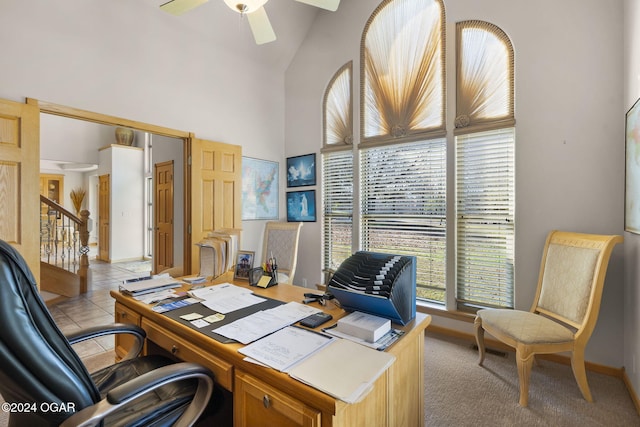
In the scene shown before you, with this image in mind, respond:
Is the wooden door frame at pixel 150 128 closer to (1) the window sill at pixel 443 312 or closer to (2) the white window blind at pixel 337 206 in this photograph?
(2) the white window blind at pixel 337 206

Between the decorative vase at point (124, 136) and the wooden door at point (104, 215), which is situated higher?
the decorative vase at point (124, 136)

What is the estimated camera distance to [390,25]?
3.41m

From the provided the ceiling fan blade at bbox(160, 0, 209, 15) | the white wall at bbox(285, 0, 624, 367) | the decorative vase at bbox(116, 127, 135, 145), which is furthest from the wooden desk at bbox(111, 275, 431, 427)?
the decorative vase at bbox(116, 127, 135, 145)

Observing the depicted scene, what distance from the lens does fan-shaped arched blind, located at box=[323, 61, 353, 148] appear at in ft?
12.4

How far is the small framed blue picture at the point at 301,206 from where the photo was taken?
13.6ft

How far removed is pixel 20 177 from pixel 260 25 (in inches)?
90.1

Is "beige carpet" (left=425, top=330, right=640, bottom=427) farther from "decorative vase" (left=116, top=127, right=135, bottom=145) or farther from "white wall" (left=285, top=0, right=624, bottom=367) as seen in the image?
"decorative vase" (left=116, top=127, right=135, bottom=145)

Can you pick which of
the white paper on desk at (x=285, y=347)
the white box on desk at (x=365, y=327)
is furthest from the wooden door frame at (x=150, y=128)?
the white box on desk at (x=365, y=327)

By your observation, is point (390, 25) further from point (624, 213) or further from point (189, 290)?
point (189, 290)

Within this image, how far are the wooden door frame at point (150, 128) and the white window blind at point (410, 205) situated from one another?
2.11 metres

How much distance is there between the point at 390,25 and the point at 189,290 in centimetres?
353

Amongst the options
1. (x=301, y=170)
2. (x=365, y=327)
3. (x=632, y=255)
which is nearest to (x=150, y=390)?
(x=365, y=327)

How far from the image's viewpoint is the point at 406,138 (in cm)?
328

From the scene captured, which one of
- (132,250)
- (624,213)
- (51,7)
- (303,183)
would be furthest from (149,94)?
(132,250)
